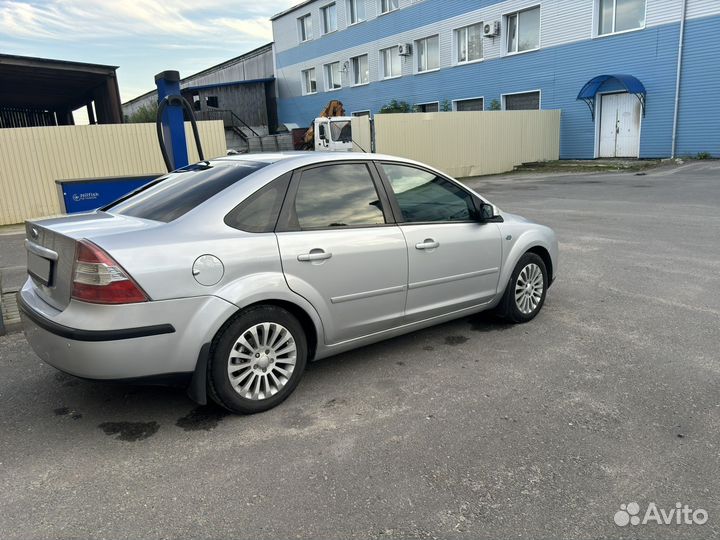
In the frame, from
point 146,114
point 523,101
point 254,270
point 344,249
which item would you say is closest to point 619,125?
point 523,101

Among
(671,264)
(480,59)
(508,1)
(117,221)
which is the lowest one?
(671,264)

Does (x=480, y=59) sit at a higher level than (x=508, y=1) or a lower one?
lower

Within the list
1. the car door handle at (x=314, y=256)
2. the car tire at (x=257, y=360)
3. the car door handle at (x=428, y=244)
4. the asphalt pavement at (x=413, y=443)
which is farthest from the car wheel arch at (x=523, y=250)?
the car tire at (x=257, y=360)

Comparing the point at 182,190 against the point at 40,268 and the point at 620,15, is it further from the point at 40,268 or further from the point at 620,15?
the point at 620,15

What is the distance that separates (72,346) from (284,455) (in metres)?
1.30

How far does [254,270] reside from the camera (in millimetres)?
3330

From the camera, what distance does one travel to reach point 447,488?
270cm

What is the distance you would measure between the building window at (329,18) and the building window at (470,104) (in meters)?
11.8

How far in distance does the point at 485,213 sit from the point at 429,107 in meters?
26.8

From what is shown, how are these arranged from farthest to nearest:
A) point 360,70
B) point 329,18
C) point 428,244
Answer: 1. point 329,18
2. point 360,70
3. point 428,244

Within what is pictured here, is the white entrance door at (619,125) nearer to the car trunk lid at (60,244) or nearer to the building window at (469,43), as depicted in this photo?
the building window at (469,43)

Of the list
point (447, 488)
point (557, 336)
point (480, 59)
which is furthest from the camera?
point (480, 59)

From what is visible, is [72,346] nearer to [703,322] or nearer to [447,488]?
[447,488]

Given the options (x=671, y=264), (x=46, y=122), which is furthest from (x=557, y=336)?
(x=46, y=122)
